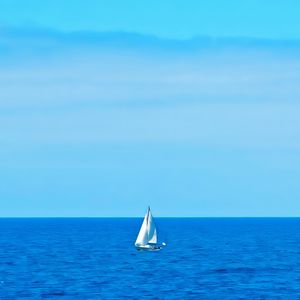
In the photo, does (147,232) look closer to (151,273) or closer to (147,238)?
(147,238)

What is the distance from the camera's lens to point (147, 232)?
153m

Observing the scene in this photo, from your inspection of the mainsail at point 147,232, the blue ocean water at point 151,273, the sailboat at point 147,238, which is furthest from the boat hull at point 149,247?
the blue ocean water at point 151,273

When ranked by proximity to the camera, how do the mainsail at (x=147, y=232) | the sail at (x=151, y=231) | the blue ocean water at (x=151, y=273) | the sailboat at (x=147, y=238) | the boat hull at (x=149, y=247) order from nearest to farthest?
the blue ocean water at (x=151, y=273) < the sail at (x=151, y=231) < the mainsail at (x=147, y=232) < the sailboat at (x=147, y=238) < the boat hull at (x=149, y=247)

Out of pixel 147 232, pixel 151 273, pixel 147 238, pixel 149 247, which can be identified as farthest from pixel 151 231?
pixel 151 273

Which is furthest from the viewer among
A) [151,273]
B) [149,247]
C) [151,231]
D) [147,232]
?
[149,247]

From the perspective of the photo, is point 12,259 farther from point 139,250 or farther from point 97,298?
point 97,298

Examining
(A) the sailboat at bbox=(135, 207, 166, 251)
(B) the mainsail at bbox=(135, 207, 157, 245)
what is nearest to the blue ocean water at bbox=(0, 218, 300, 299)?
(A) the sailboat at bbox=(135, 207, 166, 251)

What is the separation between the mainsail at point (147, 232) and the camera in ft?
493

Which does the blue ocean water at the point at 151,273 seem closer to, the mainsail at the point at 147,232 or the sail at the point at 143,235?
the sail at the point at 143,235

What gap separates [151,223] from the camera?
150500mm

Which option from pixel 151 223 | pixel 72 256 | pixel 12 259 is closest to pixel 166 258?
pixel 151 223

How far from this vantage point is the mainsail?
493 ft

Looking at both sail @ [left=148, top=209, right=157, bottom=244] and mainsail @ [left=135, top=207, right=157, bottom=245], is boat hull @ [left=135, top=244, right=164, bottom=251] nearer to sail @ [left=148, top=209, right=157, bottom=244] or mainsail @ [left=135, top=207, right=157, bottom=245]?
mainsail @ [left=135, top=207, right=157, bottom=245]

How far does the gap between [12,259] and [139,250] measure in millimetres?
28497
